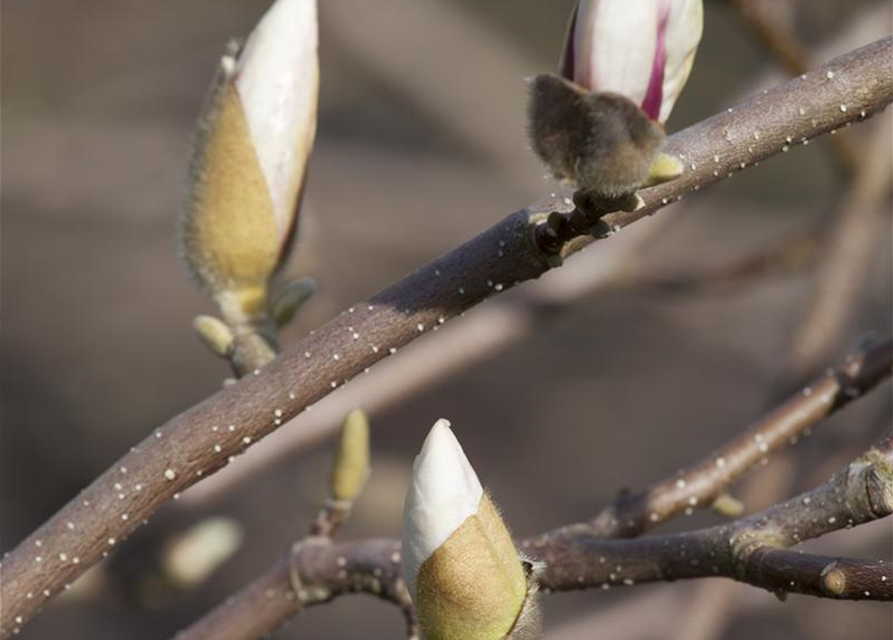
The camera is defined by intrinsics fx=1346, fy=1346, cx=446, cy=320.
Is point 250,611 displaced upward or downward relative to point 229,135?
downward

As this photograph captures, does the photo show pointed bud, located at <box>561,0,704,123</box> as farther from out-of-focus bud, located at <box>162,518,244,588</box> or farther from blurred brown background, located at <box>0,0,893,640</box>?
blurred brown background, located at <box>0,0,893,640</box>

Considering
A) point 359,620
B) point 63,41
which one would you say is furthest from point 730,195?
point 63,41

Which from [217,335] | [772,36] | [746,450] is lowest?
[746,450]

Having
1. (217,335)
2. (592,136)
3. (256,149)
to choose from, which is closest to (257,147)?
(256,149)

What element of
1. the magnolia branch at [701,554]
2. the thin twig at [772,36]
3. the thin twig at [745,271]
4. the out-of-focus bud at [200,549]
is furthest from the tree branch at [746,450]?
the thin twig at [745,271]

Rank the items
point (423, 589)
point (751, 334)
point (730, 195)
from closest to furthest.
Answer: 1. point (423, 589)
2. point (751, 334)
3. point (730, 195)

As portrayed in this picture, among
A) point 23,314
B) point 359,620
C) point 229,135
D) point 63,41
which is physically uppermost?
point 63,41

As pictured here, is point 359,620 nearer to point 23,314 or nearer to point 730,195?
point 23,314

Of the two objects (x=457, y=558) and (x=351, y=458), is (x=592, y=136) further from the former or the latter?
(x=351, y=458)
